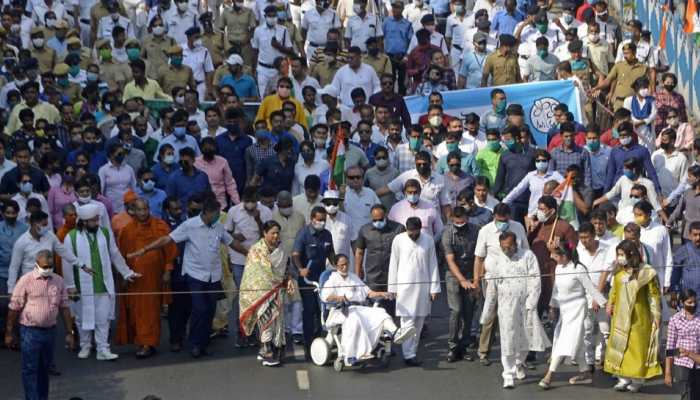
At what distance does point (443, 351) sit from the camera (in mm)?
19328

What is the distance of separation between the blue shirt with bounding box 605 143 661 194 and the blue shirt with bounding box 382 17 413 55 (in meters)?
6.30

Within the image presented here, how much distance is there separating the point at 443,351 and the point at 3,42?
9.93m

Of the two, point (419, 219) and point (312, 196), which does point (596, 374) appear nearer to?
point (419, 219)

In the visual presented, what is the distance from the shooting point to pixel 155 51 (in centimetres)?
2616

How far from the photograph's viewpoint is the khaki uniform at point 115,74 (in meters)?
25.4

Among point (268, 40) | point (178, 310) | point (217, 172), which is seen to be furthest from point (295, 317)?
point (268, 40)

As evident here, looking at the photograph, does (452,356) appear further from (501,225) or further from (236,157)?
(236,157)

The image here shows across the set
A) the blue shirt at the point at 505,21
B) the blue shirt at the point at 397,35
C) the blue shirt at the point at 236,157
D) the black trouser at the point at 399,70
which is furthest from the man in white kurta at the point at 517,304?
the blue shirt at the point at 505,21

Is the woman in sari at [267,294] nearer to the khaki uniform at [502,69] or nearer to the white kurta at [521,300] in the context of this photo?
the white kurta at [521,300]

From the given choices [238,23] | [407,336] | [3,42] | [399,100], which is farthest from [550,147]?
[3,42]

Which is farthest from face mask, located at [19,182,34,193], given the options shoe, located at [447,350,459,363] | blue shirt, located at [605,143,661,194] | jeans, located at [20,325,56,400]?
blue shirt, located at [605,143,661,194]

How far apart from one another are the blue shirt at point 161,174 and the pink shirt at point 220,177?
11.1 inches

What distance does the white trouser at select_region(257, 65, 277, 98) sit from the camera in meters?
25.8

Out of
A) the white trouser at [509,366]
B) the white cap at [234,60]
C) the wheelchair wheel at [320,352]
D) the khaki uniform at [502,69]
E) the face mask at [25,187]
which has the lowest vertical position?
the white trouser at [509,366]
